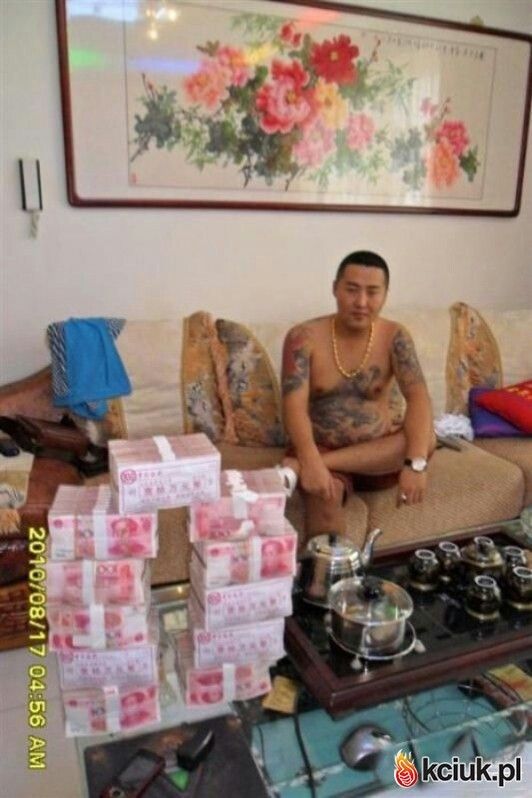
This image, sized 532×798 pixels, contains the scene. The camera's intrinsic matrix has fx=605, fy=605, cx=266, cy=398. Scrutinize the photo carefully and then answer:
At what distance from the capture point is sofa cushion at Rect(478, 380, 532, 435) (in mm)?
2217

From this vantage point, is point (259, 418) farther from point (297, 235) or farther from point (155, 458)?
point (155, 458)

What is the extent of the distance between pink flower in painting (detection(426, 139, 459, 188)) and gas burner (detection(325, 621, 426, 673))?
211 cm

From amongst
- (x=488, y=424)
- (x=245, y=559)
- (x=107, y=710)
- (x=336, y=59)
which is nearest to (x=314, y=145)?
(x=336, y=59)

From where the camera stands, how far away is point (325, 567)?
1259mm

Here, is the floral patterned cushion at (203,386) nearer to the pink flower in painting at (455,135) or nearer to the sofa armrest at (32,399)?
the sofa armrest at (32,399)

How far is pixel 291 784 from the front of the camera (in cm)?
100

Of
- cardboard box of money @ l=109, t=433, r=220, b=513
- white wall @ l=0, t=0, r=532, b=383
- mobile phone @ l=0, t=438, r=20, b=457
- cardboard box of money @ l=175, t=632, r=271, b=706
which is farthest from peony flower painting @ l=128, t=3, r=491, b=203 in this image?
cardboard box of money @ l=175, t=632, r=271, b=706

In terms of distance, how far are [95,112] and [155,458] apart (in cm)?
158

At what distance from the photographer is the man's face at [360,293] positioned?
1.73 metres

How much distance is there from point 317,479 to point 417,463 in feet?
0.98

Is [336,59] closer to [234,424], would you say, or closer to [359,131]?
[359,131]

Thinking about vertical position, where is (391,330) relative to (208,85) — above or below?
below

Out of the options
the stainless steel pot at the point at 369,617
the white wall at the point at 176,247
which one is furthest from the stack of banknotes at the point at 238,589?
the white wall at the point at 176,247

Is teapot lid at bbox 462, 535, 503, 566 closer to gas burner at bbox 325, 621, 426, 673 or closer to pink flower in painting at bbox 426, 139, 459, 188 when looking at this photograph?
gas burner at bbox 325, 621, 426, 673
